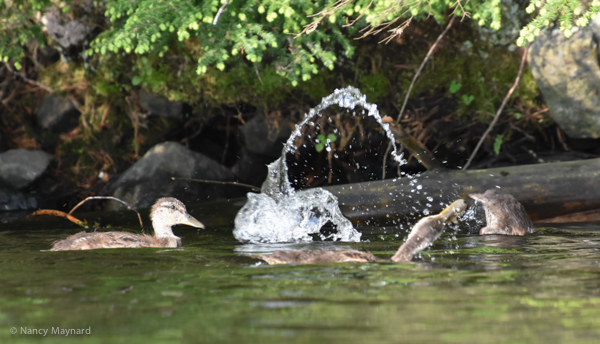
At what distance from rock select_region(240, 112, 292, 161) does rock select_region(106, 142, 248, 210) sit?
84cm

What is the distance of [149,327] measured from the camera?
298cm

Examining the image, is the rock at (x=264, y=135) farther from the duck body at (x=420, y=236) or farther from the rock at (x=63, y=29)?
the duck body at (x=420, y=236)

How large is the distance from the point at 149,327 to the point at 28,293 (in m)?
1.31

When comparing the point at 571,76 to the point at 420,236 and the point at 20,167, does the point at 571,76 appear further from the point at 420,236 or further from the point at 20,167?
the point at 20,167

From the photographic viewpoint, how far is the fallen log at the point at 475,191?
7371 mm

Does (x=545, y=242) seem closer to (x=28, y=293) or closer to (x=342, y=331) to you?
(x=342, y=331)

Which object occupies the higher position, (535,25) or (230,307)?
(535,25)

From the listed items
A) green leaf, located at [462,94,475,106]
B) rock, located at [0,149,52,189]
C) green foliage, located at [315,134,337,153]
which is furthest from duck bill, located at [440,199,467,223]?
rock, located at [0,149,52,189]

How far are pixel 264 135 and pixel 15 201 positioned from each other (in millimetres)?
4957

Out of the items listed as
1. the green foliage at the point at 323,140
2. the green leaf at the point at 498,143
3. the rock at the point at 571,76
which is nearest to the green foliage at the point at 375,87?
the green foliage at the point at 323,140

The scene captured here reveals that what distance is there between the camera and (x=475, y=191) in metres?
7.61

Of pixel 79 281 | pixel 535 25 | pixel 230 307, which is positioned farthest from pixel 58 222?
pixel 535 25

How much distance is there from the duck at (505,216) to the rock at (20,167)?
8.74 metres

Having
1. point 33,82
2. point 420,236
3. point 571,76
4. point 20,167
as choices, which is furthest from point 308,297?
point 33,82
